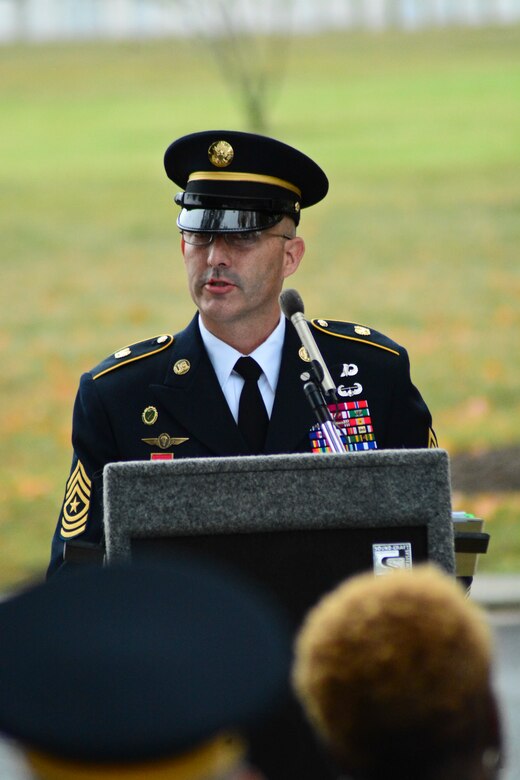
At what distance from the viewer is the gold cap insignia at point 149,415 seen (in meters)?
3.37

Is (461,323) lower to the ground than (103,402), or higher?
higher

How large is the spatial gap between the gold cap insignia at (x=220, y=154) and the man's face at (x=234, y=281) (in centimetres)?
20

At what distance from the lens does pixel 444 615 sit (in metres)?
1.33

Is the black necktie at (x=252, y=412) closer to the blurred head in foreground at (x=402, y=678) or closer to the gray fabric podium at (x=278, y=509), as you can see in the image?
the gray fabric podium at (x=278, y=509)

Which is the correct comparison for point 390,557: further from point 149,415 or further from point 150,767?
point 149,415

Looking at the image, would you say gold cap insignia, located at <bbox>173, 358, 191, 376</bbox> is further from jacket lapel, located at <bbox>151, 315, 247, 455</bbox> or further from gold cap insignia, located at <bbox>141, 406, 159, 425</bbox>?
gold cap insignia, located at <bbox>141, 406, 159, 425</bbox>

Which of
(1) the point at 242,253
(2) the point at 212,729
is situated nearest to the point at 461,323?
(1) the point at 242,253

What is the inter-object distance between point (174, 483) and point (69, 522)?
1147mm

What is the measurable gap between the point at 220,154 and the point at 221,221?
21 centimetres

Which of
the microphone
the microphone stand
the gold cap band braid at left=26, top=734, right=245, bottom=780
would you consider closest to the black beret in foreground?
the microphone

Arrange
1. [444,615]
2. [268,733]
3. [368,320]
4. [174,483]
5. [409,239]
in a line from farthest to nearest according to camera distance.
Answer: [409,239], [368,320], [174,483], [268,733], [444,615]

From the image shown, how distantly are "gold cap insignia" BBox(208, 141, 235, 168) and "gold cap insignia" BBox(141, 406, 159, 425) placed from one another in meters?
0.65

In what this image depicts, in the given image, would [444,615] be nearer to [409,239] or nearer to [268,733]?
[268,733]

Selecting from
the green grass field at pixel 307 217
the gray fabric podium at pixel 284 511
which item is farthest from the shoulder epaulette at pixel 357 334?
the green grass field at pixel 307 217
